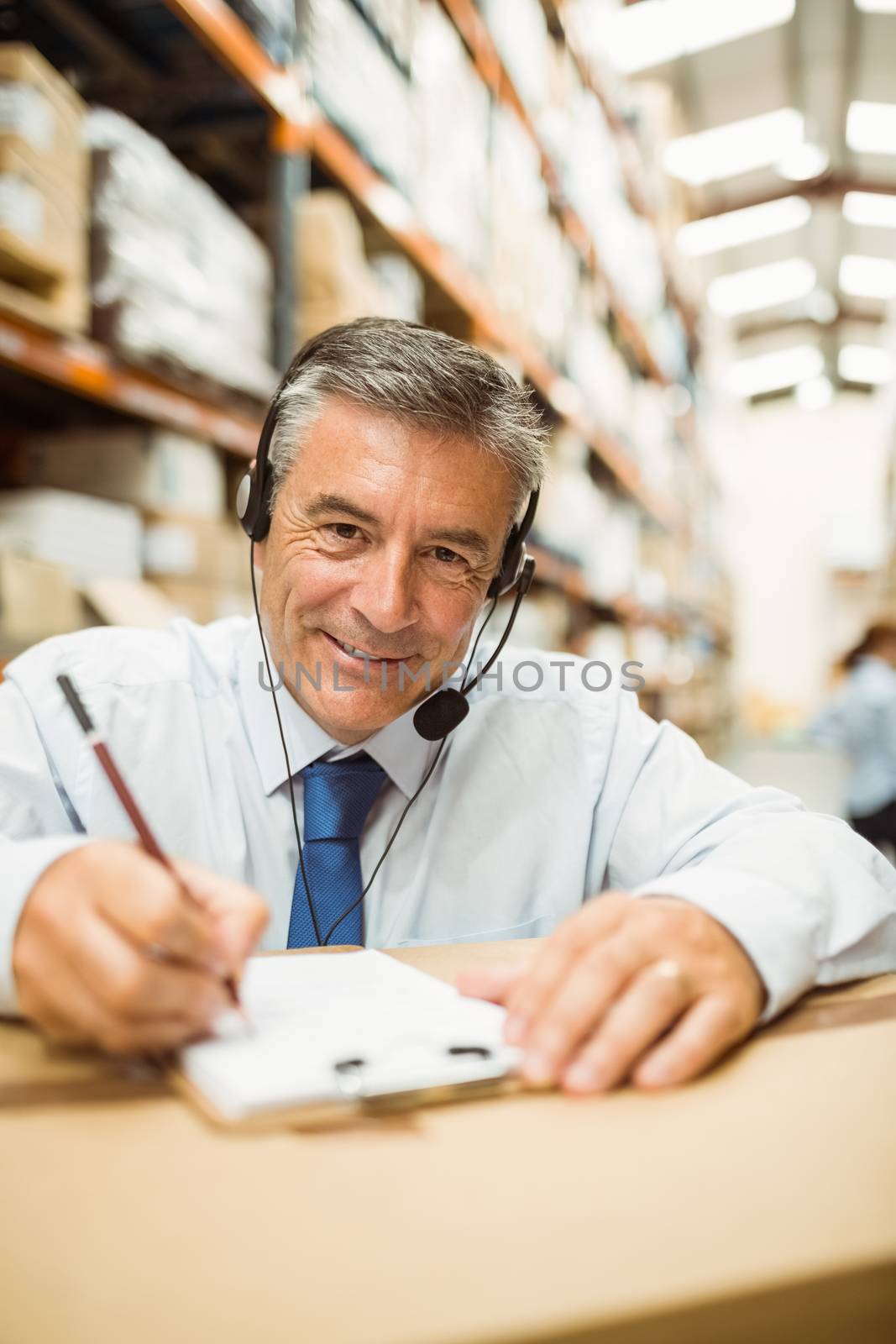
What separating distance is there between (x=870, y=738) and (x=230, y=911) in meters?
5.08

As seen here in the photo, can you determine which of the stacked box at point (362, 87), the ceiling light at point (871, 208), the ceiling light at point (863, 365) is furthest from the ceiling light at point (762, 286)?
the stacked box at point (362, 87)

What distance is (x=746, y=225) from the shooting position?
1003 cm

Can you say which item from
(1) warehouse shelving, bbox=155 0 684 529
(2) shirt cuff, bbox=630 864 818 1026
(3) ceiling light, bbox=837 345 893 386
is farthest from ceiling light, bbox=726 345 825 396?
(2) shirt cuff, bbox=630 864 818 1026

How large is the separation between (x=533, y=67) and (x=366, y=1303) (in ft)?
11.3

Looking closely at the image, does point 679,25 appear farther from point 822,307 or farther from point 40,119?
point 822,307

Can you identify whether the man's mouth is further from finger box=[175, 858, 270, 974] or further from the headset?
finger box=[175, 858, 270, 974]

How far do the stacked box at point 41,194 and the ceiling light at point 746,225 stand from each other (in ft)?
30.1

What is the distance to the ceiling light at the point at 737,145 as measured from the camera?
8.15m

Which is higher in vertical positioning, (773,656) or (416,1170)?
(773,656)

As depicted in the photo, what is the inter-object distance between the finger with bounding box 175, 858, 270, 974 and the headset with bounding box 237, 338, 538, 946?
0.44m

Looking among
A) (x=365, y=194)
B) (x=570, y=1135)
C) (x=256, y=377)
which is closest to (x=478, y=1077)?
(x=570, y=1135)

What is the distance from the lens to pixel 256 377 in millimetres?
1848

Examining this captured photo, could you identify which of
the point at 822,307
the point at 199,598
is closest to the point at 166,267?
the point at 199,598

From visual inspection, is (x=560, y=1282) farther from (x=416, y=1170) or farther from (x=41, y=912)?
(x=41, y=912)
